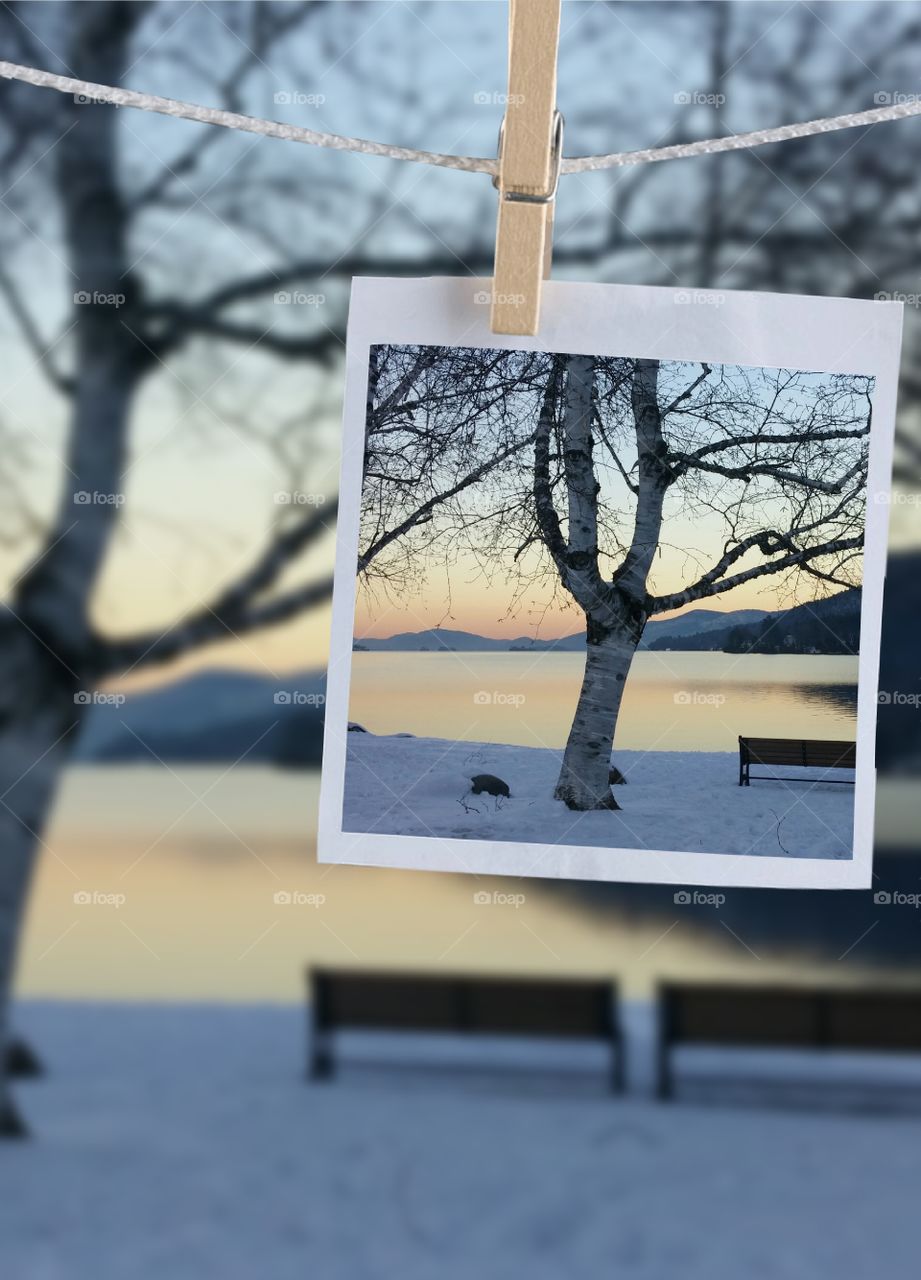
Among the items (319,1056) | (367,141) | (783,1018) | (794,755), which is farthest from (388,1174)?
(367,141)

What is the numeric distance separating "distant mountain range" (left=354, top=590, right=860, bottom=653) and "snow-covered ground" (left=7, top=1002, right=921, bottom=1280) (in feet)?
0.99

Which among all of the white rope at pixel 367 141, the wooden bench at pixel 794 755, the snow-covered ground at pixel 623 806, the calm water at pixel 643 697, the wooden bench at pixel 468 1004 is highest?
the white rope at pixel 367 141

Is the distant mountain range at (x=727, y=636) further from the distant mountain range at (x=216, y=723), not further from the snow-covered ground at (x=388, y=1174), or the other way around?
the snow-covered ground at (x=388, y=1174)

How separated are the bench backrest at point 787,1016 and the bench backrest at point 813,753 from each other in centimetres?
18

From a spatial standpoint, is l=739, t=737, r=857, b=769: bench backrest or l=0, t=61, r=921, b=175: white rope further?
l=739, t=737, r=857, b=769: bench backrest

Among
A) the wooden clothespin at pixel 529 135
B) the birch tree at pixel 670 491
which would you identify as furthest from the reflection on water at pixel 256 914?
the wooden clothespin at pixel 529 135

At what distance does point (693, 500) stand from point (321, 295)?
1.05 ft

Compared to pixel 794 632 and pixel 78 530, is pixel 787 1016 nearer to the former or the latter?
pixel 794 632

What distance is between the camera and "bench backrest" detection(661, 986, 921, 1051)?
82 centimetres

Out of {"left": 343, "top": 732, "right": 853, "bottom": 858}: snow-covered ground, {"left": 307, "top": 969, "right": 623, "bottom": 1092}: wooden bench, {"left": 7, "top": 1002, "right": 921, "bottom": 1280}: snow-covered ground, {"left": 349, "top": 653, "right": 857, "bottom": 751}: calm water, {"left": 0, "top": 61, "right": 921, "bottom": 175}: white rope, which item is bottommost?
{"left": 7, "top": 1002, "right": 921, "bottom": 1280}: snow-covered ground

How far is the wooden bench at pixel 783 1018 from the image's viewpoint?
82 cm

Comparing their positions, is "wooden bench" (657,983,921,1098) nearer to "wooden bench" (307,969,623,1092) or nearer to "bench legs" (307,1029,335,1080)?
"wooden bench" (307,969,623,1092)

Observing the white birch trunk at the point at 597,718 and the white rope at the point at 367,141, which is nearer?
the white rope at the point at 367,141

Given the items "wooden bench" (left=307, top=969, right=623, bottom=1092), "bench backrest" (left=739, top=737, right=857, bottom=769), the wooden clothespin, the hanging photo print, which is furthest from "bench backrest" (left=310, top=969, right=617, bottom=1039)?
the wooden clothespin
